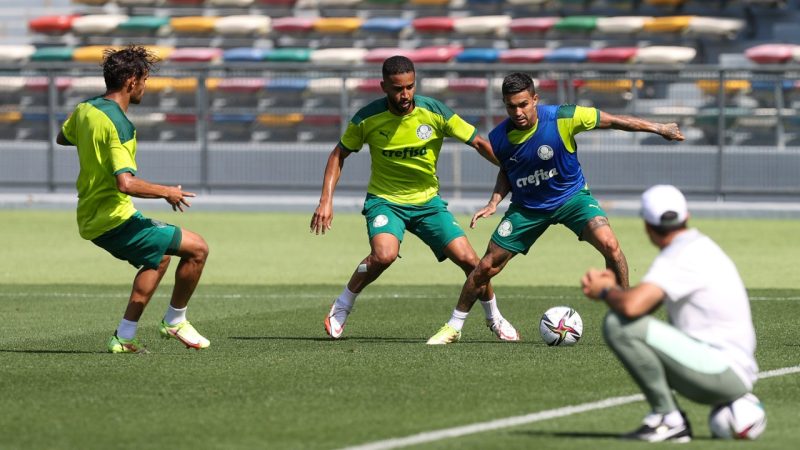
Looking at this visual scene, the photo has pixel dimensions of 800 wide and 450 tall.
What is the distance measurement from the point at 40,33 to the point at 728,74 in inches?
629

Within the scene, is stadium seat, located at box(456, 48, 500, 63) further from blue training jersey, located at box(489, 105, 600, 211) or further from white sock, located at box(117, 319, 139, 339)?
white sock, located at box(117, 319, 139, 339)

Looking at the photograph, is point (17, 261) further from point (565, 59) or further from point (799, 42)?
point (799, 42)

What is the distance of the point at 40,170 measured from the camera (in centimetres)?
2733

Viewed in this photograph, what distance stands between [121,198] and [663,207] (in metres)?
4.81

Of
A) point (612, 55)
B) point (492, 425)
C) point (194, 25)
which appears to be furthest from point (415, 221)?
point (194, 25)

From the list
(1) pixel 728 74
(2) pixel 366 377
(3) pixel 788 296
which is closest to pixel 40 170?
(1) pixel 728 74

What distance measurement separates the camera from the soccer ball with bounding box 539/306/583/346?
1168cm

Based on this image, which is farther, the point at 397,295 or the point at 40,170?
the point at 40,170

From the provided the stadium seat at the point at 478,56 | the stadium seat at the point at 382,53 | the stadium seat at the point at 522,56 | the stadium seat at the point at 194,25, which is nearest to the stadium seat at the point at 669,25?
the stadium seat at the point at 522,56

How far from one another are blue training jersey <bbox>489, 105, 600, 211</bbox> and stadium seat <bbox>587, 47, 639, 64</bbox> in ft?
60.4

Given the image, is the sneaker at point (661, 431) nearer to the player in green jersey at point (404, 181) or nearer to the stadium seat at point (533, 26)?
the player in green jersey at point (404, 181)

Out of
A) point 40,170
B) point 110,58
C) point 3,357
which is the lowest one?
point 40,170

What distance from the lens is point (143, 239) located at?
438 inches

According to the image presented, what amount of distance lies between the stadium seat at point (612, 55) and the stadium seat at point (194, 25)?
26.5 feet
